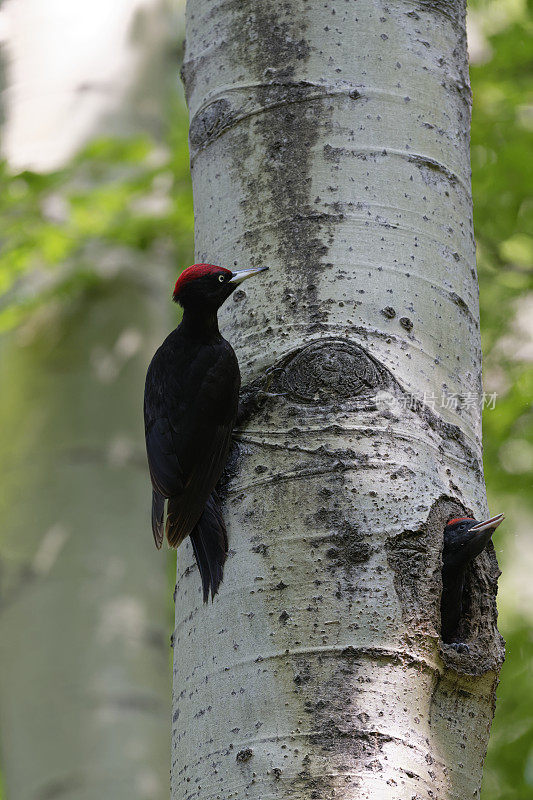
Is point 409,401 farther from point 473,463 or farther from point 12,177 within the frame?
point 12,177

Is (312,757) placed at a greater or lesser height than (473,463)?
lesser

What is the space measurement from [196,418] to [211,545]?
40cm

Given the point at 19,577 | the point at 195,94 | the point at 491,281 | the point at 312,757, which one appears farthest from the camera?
the point at 491,281

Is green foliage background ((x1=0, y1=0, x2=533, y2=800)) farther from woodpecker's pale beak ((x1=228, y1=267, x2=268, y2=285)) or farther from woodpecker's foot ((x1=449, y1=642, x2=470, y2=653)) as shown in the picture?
woodpecker's foot ((x1=449, y1=642, x2=470, y2=653))

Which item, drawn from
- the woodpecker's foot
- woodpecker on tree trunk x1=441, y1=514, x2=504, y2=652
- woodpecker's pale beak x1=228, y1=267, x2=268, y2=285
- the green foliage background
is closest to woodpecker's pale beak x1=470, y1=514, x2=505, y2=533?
woodpecker on tree trunk x1=441, y1=514, x2=504, y2=652

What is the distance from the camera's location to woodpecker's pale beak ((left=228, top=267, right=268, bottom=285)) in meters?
1.83

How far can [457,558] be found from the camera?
5.30 feet

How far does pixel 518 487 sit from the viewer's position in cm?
452

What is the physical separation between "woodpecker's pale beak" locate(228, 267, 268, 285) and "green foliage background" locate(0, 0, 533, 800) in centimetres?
213

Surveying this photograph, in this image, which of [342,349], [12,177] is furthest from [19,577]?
[342,349]

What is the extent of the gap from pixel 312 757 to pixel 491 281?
4069 mm

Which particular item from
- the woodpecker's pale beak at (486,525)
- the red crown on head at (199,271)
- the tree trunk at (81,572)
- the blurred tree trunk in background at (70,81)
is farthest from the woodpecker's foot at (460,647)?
the blurred tree trunk in background at (70,81)

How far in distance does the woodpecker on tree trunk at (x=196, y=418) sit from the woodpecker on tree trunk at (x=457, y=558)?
1.37 ft

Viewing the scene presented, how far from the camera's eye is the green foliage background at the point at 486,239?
395 cm
